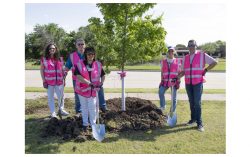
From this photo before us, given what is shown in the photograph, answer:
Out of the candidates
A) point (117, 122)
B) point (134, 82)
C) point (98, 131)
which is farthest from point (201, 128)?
point (134, 82)

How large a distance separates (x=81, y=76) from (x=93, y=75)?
292 mm

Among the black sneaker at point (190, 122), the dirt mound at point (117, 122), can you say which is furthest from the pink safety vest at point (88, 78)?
the black sneaker at point (190, 122)

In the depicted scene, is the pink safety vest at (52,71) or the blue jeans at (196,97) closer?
the blue jeans at (196,97)

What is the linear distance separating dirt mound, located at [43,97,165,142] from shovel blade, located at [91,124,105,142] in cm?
17

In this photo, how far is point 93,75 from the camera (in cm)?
624

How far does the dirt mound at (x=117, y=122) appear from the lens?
645cm

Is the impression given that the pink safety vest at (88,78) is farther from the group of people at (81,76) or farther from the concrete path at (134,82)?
the concrete path at (134,82)

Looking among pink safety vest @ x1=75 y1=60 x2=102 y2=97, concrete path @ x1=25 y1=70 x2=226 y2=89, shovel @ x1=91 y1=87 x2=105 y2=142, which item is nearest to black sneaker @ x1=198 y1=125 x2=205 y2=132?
shovel @ x1=91 y1=87 x2=105 y2=142

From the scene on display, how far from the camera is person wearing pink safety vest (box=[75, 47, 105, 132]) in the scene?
20.0 feet

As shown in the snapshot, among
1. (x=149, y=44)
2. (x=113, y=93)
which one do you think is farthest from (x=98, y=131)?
(x=113, y=93)

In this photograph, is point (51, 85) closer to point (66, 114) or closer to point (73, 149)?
point (66, 114)

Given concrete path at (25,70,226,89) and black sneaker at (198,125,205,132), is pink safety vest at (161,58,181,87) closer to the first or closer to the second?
black sneaker at (198,125,205,132)

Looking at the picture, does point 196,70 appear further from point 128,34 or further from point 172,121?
point 128,34

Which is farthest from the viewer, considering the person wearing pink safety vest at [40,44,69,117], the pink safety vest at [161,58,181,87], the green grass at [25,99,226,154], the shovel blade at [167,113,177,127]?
the pink safety vest at [161,58,181,87]
